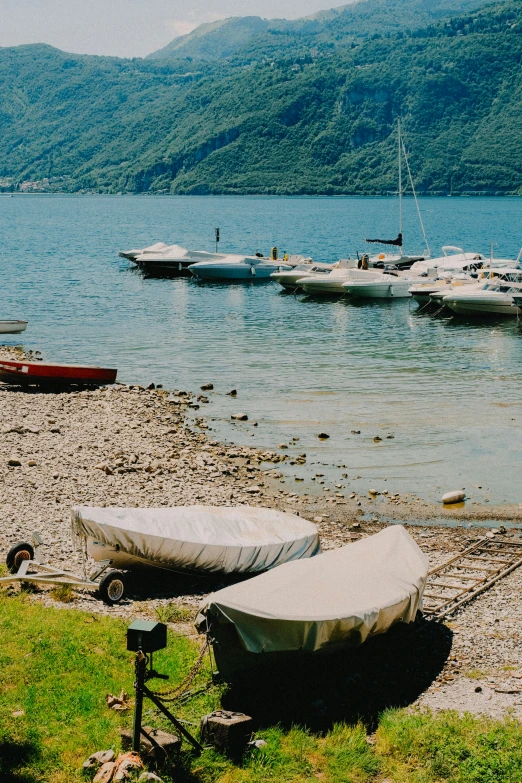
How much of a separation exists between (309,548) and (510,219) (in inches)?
6344

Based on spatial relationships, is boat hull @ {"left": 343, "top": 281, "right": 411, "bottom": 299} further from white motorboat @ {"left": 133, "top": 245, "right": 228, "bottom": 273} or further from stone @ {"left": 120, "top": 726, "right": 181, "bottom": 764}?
stone @ {"left": 120, "top": 726, "right": 181, "bottom": 764}

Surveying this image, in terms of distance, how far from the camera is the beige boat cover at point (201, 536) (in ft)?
44.5

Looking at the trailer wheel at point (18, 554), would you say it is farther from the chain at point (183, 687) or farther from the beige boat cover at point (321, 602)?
the chain at point (183, 687)

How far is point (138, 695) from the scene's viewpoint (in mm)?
8500

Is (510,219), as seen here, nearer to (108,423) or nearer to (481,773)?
(108,423)

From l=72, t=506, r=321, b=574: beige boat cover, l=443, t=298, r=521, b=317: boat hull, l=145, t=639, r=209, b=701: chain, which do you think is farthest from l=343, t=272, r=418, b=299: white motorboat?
l=145, t=639, r=209, b=701: chain

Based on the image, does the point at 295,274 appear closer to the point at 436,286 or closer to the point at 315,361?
the point at 436,286

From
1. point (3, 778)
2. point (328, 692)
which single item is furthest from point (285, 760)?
point (3, 778)

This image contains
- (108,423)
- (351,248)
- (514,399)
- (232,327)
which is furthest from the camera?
(351,248)

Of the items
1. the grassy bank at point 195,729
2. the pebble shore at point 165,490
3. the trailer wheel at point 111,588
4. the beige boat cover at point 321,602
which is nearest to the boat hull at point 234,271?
the pebble shore at point 165,490

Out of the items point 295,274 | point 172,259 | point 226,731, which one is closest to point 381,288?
point 295,274

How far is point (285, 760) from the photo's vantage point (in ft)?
29.8

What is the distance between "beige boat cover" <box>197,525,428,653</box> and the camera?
1026cm

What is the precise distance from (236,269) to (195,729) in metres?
57.9
